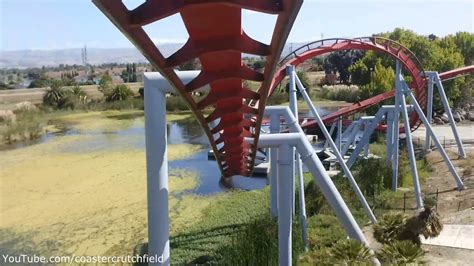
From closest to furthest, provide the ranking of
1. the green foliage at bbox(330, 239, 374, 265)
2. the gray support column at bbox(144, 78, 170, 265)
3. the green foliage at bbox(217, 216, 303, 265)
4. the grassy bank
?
the green foliage at bbox(330, 239, 374, 265)
the gray support column at bbox(144, 78, 170, 265)
the green foliage at bbox(217, 216, 303, 265)
the grassy bank

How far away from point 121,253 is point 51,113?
99.1ft

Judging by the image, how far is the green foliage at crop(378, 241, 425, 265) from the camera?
6340 mm

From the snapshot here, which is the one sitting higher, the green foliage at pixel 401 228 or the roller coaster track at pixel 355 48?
the roller coaster track at pixel 355 48

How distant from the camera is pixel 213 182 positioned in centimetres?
1761

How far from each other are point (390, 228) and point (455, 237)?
3.04 m

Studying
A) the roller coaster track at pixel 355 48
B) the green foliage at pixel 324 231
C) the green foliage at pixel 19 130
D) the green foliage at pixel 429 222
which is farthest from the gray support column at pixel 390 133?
the green foliage at pixel 19 130

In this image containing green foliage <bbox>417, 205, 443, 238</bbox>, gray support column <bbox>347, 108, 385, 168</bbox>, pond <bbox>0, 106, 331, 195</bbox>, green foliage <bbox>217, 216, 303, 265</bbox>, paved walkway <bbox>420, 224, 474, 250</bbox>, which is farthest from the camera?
pond <bbox>0, 106, 331, 195</bbox>

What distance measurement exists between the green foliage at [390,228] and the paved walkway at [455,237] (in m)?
1.95

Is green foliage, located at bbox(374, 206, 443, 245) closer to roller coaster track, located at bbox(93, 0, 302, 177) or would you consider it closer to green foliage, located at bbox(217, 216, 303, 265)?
green foliage, located at bbox(217, 216, 303, 265)

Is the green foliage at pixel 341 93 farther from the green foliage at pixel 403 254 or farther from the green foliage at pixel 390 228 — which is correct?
the green foliage at pixel 403 254

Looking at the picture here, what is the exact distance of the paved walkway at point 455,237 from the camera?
978 cm

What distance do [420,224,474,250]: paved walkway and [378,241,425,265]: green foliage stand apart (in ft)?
11.8

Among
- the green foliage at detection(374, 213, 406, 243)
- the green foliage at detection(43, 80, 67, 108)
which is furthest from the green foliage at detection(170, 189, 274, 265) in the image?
the green foliage at detection(43, 80, 67, 108)

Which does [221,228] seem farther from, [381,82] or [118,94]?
[118,94]
